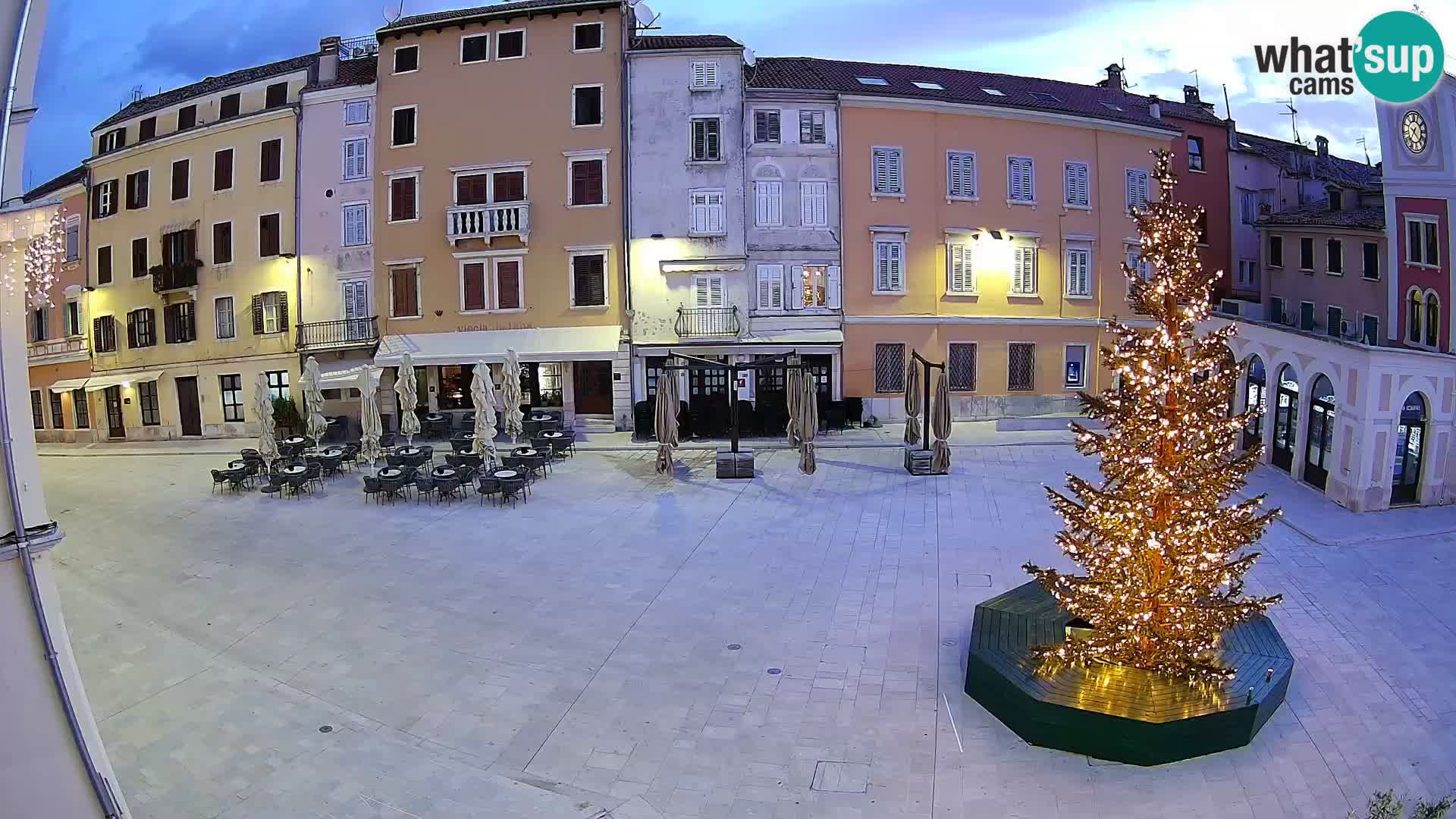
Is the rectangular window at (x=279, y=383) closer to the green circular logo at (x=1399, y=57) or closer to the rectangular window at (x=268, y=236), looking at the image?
the rectangular window at (x=268, y=236)

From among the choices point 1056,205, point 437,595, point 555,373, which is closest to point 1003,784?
point 437,595

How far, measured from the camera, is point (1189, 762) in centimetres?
1085

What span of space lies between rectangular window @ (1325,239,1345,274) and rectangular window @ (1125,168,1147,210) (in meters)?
5.68

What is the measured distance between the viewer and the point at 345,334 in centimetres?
3347

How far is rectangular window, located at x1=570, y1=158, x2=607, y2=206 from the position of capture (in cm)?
3175

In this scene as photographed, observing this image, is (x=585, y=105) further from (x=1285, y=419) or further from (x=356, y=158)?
(x=1285, y=419)

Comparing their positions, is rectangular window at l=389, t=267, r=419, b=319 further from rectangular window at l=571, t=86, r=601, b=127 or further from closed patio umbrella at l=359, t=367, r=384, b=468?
closed patio umbrella at l=359, t=367, r=384, b=468

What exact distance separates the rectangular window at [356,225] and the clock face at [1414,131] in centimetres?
2882

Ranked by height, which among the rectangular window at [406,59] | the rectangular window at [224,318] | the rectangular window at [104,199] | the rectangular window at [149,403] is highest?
the rectangular window at [406,59]

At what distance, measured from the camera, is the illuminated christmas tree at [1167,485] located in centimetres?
1143

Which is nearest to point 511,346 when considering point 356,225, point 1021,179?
point 356,225

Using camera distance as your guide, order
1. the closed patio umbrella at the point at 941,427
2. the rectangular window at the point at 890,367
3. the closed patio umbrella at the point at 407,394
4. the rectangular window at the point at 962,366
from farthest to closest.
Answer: the rectangular window at the point at 962,366
the rectangular window at the point at 890,367
the closed patio umbrella at the point at 407,394
the closed patio umbrella at the point at 941,427

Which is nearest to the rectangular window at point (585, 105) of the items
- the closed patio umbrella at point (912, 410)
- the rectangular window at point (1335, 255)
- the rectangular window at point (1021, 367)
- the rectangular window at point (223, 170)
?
the rectangular window at point (223, 170)

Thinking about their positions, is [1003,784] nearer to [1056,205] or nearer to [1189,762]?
[1189,762]
